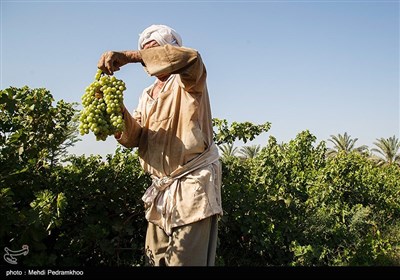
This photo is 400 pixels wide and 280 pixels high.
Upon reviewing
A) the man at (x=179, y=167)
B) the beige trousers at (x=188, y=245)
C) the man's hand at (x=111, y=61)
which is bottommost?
the beige trousers at (x=188, y=245)

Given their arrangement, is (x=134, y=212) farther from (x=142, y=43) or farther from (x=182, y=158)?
(x=142, y=43)

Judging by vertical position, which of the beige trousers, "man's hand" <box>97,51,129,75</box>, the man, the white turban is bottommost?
the beige trousers

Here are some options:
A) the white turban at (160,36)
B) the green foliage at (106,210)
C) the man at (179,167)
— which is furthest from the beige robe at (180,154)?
the green foliage at (106,210)

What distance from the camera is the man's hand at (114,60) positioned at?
2414 mm

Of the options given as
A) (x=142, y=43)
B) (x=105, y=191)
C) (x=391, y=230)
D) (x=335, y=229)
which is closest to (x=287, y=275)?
(x=142, y=43)

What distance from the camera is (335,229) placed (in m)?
5.40

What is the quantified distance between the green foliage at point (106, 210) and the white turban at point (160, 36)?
998 mm

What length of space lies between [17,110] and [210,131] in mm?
1473

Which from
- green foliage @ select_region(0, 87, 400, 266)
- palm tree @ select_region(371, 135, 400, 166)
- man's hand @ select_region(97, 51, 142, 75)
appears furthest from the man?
palm tree @ select_region(371, 135, 400, 166)

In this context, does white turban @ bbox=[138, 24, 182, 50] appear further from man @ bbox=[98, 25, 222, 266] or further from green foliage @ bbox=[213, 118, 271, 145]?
green foliage @ bbox=[213, 118, 271, 145]

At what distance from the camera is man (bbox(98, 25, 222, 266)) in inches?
105

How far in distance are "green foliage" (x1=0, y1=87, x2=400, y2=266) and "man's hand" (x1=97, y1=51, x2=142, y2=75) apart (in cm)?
92

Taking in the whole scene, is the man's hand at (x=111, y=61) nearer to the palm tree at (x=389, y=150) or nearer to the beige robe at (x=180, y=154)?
the beige robe at (x=180, y=154)

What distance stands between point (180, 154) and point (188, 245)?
20.2 inches
